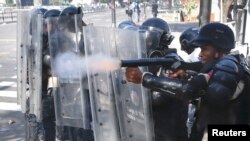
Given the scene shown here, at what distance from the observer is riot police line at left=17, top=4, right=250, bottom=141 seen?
9.93 feet

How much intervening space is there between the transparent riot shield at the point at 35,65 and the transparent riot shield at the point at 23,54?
0.08m

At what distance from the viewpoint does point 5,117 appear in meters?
7.44

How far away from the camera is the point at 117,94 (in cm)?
321

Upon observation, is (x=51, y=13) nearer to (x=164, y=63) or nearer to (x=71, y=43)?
(x=71, y=43)

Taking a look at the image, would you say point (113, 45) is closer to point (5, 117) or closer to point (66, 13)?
point (66, 13)

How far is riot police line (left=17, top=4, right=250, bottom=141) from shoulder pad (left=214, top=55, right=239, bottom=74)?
32cm

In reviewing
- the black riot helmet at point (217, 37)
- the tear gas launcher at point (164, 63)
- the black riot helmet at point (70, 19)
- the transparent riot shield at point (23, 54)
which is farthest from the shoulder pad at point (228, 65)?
the transparent riot shield at point (23, 54)

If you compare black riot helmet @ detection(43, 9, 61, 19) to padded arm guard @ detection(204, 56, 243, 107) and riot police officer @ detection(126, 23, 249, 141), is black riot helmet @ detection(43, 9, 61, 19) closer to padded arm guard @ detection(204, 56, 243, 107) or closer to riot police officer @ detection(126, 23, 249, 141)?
riot police officer @ detection(126, 23, 249, 141)

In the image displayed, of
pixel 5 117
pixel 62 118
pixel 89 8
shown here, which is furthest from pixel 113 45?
pixel 89 8

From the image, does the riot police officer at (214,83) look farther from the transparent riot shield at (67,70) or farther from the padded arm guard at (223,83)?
the transparent riot shield at (67,70)

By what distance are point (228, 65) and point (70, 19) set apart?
2130 mm

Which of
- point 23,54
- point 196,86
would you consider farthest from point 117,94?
point 23,54

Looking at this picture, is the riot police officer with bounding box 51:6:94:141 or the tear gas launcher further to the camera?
the riot police officer with bounding box 51:6:94:141

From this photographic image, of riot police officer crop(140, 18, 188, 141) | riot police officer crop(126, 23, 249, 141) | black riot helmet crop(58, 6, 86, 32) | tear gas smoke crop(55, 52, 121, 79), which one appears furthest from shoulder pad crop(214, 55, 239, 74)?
black riot helmet crop(58, 6, 86, 32)
